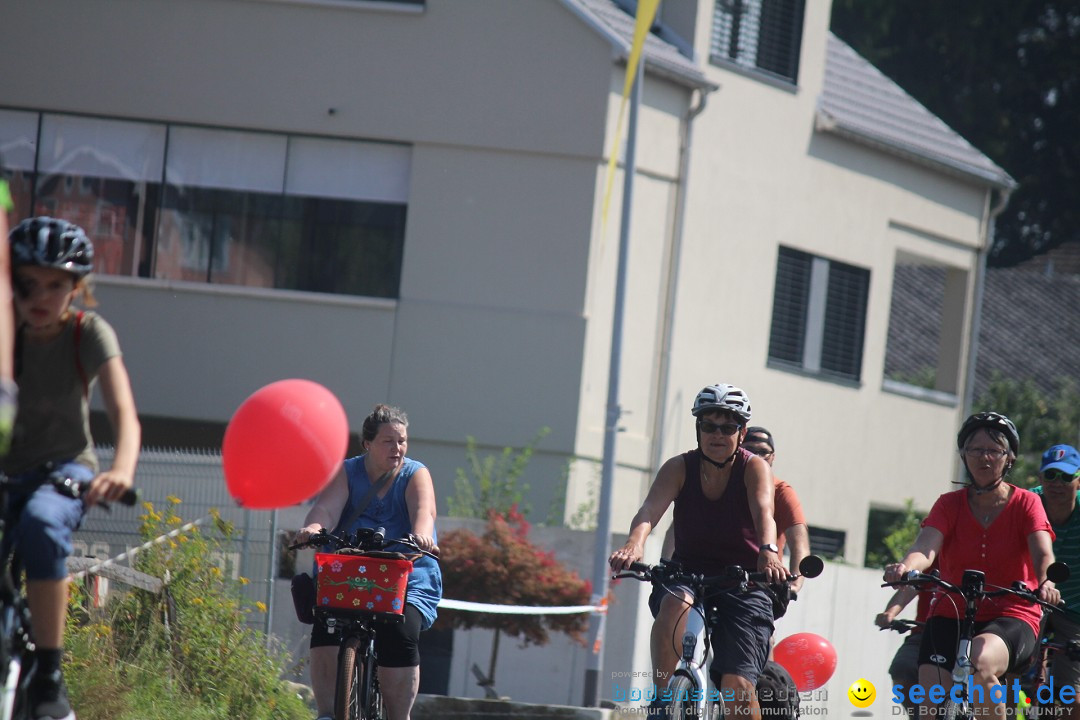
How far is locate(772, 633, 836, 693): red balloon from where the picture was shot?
32.2ft

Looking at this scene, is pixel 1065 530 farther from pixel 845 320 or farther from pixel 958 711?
pixel 845 320

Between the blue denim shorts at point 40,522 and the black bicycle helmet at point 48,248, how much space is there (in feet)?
2.33

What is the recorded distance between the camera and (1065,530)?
9125 millimetres

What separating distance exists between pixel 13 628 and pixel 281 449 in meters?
1.84

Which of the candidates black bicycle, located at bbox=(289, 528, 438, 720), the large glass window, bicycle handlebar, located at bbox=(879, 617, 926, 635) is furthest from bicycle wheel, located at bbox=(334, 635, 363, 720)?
the large glass window

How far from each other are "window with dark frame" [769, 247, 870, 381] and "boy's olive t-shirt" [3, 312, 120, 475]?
16695 mm

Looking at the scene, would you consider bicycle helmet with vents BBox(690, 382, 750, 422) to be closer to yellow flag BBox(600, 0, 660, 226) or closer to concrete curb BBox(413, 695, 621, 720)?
concrete curb BBox(413, 695, 621, 720)

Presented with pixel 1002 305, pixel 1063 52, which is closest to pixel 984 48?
pixel 1063 52

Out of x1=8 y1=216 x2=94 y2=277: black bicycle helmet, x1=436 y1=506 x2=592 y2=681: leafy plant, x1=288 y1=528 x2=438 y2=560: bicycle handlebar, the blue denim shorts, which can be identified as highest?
x1=8 y1=216 x2=94 y2=277: black bicycle helmet

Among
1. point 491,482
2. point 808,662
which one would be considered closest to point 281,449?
point 808,662

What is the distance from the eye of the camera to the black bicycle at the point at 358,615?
308 inches

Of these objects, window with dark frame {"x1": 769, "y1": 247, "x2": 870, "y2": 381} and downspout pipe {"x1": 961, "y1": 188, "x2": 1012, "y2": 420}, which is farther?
downspout pipe {"x1": 961, "y1": 188, "x2": 1012, "y2": 420}

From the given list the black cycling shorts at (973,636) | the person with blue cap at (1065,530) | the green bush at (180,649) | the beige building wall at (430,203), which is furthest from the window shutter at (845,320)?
the black cycling shorts at (973,636)

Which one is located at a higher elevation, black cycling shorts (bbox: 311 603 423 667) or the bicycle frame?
the bicycle frame
